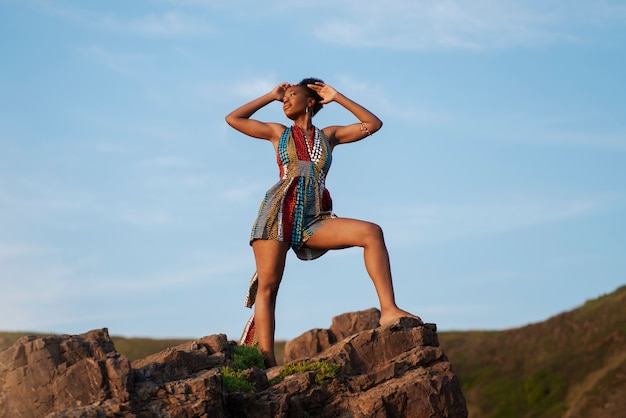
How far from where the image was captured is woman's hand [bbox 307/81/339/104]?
17031 millimetres

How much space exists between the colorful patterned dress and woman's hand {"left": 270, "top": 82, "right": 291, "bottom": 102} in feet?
1.85

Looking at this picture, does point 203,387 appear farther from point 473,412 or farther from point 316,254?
point 473,412

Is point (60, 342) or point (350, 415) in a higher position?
point (60, 342)

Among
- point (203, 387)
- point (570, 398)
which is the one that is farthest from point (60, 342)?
point (570, 398)

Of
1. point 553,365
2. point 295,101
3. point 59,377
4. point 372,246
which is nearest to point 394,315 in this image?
point 372,246

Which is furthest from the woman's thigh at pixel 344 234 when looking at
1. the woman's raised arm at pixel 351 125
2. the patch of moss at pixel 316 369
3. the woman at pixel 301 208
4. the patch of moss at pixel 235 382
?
the patch of moss at pixel 235 382

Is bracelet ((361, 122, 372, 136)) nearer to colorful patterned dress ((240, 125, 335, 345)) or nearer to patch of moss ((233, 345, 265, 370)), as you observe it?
colorful patterned dress ((240, 125, 335, 345))

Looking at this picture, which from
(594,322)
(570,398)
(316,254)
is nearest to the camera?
(316,254)

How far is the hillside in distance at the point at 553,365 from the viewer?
4197 centimetres

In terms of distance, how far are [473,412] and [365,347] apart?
3071cm

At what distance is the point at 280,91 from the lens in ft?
55.8

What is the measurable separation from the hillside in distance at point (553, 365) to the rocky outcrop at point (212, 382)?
27.3 meters

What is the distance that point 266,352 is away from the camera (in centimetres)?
1611

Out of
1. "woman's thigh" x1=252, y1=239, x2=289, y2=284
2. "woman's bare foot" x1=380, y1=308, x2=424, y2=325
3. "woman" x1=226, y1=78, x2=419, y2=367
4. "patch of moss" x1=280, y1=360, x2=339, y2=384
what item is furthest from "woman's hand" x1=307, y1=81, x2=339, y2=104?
"patch of moss" x1=280, y1=360, x2=339, y2=384
